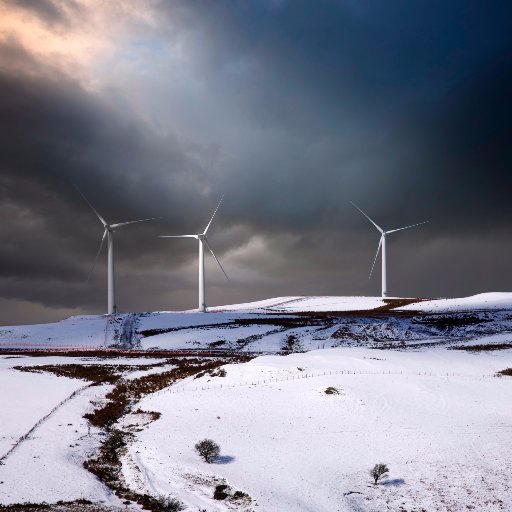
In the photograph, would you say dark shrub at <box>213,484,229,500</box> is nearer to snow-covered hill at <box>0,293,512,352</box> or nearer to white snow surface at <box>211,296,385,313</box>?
snow-covered hill at <box>0,293,512,352</box>

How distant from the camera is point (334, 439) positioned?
1253 inches

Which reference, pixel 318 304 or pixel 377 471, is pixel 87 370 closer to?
pixel 377 471

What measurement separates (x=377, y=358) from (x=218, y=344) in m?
32.8

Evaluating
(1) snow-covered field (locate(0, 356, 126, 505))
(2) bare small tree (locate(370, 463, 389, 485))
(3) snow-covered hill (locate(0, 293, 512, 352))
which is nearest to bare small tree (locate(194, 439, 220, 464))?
(1) snow-covered field (locate(0, 356, 126, 505))

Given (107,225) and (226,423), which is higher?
(107,225)

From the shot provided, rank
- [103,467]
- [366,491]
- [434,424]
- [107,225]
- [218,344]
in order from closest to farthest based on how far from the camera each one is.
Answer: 1. [366,491]
2. [103,467]
3. [434,424]
4. [218,344]
5. [107,225]

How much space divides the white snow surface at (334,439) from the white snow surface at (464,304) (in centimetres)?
6623

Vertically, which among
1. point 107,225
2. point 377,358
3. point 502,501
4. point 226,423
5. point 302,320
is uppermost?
point 107,225

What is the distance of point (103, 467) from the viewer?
2667cm

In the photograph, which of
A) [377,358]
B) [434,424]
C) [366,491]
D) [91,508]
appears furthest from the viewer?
[377,358]

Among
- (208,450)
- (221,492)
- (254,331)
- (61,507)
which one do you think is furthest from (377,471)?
(254,331)

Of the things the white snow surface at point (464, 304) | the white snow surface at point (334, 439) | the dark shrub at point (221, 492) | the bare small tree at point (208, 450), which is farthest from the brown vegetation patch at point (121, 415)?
the white snow surface at point (464, 304)

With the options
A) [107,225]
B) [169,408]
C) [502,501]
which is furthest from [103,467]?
[107,225]

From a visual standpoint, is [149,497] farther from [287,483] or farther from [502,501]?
[502,501]
